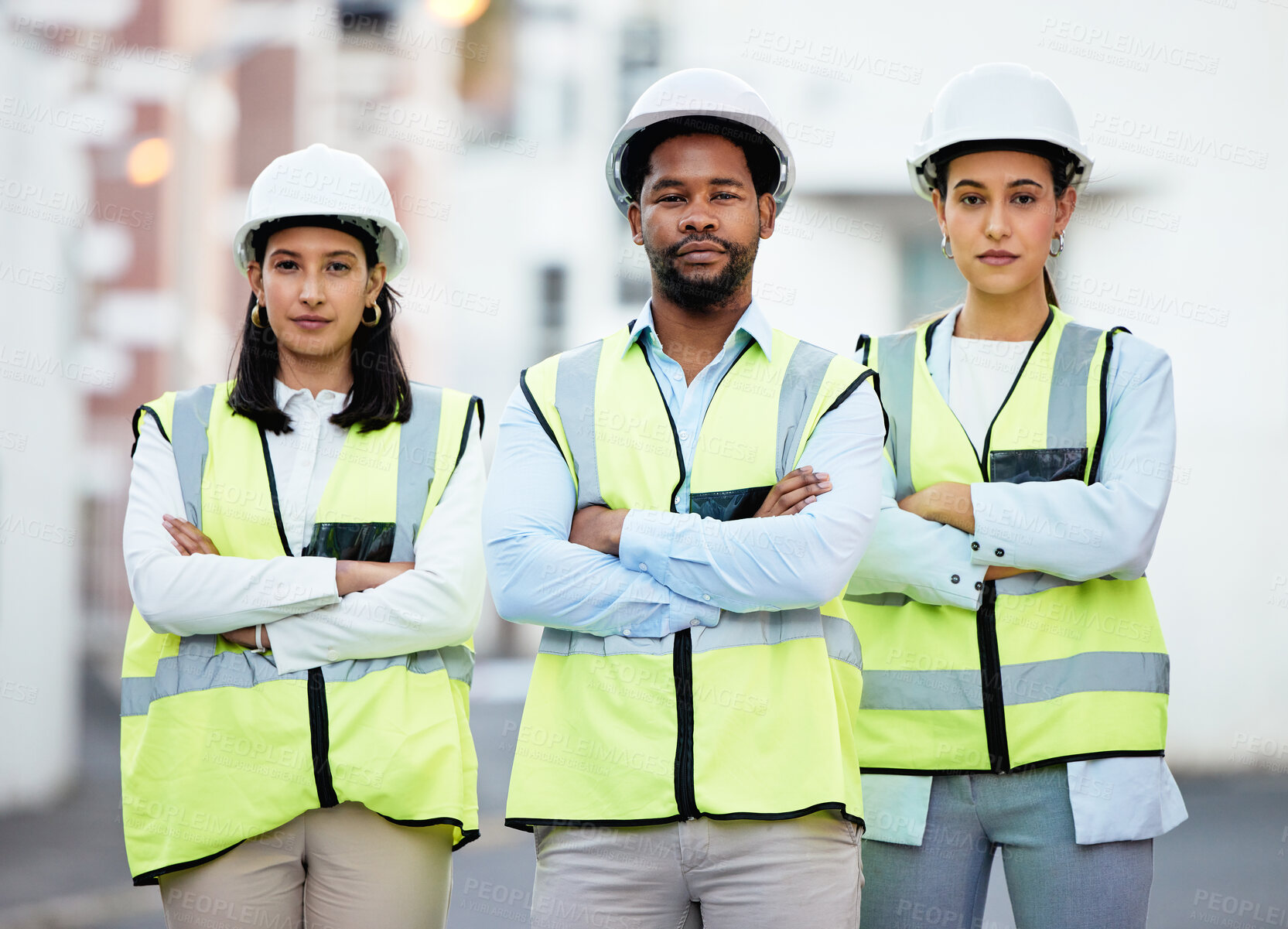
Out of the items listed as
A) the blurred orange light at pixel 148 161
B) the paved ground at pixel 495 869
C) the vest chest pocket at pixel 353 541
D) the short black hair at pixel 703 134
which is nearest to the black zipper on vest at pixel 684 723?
the vest chest pocket at pixel 353 541

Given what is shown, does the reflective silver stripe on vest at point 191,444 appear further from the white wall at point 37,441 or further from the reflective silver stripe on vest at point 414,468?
the white wall at point 37,441

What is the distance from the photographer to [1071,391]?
9.59 ft

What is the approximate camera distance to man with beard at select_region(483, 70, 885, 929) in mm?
2396

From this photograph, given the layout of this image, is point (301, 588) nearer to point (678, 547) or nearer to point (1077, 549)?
point (678, 547)

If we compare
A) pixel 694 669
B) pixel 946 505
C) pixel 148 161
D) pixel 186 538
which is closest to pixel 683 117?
pixel 946 505

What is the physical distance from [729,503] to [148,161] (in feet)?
38.3

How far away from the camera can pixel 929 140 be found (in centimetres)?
304

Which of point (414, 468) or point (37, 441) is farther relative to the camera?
point (37, 441)

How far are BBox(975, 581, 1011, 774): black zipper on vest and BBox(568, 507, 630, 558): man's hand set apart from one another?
0.83 meters

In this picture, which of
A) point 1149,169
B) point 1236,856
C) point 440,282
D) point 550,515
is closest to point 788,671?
point 550,515

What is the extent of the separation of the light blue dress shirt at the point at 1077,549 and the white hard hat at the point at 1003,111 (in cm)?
54

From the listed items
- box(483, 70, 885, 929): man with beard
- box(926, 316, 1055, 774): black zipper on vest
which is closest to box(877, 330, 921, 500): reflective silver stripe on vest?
box(926, 316, 1055, 774): black zipper on vest

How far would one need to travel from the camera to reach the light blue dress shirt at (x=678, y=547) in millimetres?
2469

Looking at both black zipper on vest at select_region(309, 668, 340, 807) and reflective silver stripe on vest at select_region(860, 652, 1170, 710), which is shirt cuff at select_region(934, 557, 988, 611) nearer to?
reflective silver stripe on vest at select_region(860, 652, 1170, 710)
